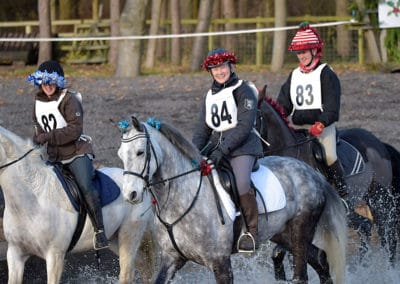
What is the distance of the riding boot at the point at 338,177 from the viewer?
11281 millimetres

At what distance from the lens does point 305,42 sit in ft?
36.2

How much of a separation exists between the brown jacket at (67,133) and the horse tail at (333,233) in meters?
2.22

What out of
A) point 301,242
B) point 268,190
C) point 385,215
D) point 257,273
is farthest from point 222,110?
point 385,215

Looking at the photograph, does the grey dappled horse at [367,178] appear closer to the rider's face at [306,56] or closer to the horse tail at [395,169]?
the horse tail at [395,169]

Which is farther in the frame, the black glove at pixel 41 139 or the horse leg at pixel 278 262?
the horse leg at pixel 278 262

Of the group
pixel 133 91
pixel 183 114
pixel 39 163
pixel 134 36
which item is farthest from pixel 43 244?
pixel 134 36

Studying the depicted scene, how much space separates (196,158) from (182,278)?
2.88 meters

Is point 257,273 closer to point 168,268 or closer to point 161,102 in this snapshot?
point 168,268

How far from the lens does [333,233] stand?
10055 millimetres

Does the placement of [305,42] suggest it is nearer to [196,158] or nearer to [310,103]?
[310,103]

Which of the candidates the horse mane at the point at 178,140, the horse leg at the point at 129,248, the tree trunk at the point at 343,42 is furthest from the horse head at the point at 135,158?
the tree trunk at the point at 343,42

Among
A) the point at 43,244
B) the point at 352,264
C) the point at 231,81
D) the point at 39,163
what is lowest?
the point at 352,264

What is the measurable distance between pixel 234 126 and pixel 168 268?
133cm

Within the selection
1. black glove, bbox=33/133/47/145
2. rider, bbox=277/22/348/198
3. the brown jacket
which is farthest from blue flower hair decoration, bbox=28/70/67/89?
rider, bbox=277/22/348/198
